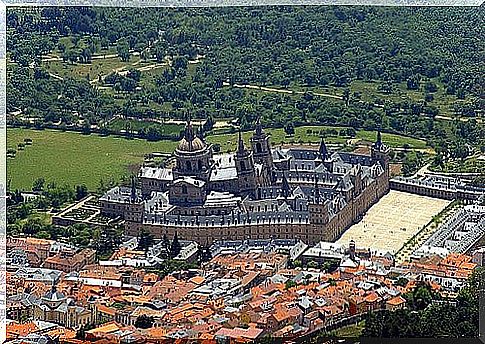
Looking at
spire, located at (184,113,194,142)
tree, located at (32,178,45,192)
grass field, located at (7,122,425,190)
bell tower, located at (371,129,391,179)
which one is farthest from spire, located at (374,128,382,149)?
tree, located at (32,178,45,192)

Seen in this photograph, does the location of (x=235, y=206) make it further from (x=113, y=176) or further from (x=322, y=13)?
(x=322, y=13)

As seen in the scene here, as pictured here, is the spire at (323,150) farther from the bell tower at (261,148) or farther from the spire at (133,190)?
the spire at (133,190)

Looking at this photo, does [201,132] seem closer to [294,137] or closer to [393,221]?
[294,137]

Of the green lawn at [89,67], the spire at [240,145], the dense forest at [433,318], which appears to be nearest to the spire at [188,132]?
the spire at [240,145]

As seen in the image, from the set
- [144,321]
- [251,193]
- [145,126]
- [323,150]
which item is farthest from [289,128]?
[144,321]

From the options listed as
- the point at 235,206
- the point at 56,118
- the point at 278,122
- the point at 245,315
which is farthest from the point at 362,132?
the point at 56,118

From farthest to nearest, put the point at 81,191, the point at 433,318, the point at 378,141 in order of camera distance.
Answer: the point at 378,141, the point at 81,191, the point at 433,318

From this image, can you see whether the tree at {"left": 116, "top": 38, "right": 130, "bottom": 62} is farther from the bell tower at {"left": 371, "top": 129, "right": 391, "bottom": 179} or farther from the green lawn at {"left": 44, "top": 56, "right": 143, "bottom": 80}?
the bell tower at {"left": 371, "top": 129, "right": 391, "bottom": 179}
